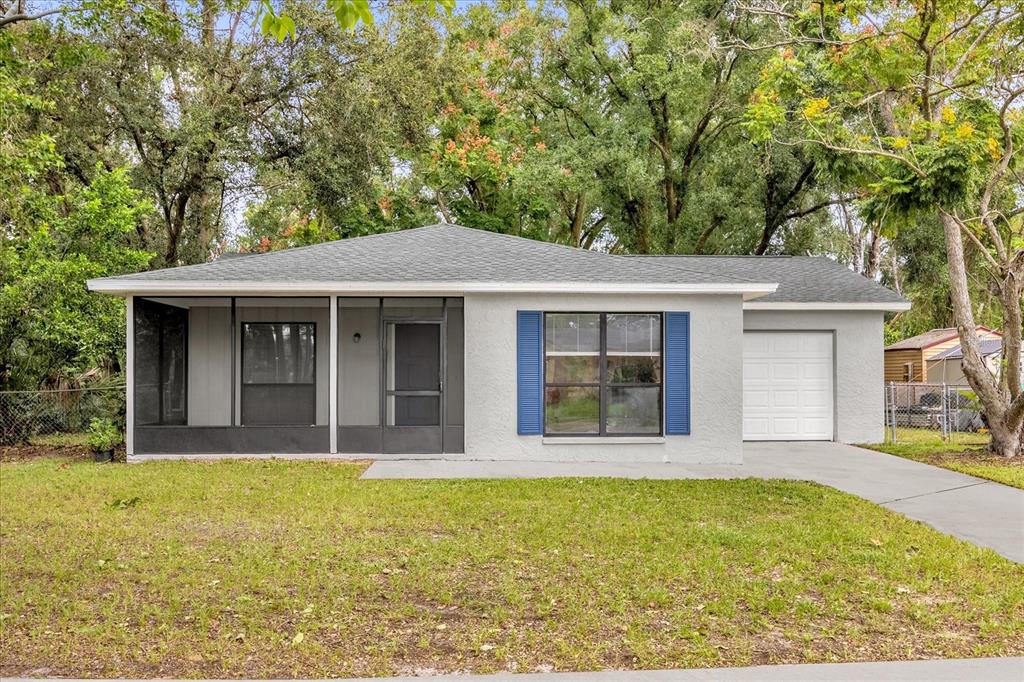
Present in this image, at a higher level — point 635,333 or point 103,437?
point 635,333

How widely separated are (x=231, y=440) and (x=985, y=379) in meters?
11.7

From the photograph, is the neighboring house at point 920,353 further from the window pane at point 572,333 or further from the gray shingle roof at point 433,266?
the window pane at point 572,333

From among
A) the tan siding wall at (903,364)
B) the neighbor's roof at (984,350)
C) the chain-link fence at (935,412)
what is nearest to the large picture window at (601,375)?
the chain-link fence at (935,412)

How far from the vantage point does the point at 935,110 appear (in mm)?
12438

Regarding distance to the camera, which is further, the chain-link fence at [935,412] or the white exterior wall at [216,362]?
the chain-link fence at [935,412]

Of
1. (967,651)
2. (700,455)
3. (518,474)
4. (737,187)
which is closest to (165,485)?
(518,474)

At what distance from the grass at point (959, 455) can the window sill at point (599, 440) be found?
416cm

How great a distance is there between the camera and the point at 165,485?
9.11 m

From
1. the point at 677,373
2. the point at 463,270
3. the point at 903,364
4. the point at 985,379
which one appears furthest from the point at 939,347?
the point at 463,270

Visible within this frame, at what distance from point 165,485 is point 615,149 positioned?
1535 cm

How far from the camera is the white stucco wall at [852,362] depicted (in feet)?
44.8

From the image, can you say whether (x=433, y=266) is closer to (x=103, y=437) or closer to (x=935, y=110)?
(x=103, y=437)

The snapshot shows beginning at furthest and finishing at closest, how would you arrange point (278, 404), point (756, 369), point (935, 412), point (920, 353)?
point (920, 353), point (935, 412), point (756, 369), point (278, 404)

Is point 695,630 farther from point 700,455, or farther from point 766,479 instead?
point 700,455
